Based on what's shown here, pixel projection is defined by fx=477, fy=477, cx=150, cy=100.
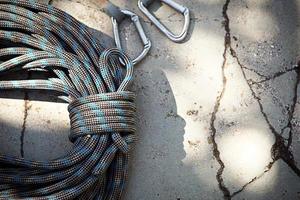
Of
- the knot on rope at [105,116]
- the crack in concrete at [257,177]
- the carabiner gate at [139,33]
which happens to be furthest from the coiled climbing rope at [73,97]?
the crack in concrete at [257,177]

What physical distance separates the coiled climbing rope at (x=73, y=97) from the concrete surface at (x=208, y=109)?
18 cm

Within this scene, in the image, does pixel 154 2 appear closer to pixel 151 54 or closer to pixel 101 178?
pixel 151 54

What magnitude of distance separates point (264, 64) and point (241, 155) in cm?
50

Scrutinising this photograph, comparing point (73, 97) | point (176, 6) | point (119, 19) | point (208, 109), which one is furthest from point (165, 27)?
point (73, 97)

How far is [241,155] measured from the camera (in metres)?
2.44

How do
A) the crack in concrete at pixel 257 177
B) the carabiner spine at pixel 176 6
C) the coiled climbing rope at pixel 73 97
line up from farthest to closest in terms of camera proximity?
the carabiner spine at pixel 176 6
the crack in concrete at pixel 257 177
the coiled climbing rope at pixel 73 97

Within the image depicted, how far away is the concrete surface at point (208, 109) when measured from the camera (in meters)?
2.42

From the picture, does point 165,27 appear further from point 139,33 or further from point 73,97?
point 73,97

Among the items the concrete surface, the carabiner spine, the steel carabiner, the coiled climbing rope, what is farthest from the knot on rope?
the carabiner spine

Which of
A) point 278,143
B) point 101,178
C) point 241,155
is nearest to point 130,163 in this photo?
point 101,178

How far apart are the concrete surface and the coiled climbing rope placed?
179 millimetres

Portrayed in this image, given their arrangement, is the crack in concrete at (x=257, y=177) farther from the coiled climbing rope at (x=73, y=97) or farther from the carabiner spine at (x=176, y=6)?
the carabiner spine at (x=176, y=6)

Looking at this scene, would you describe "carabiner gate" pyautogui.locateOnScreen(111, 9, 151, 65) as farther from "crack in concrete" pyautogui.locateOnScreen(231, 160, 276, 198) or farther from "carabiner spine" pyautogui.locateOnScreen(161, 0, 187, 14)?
"crack in concrete" pyautogui.locateOnScreen(231, 160, 276, 198)

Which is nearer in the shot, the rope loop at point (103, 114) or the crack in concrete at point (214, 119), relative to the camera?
the rope loop at point (103, 114)
